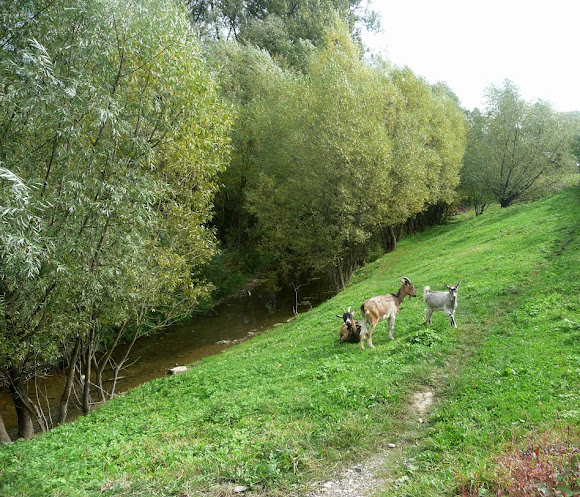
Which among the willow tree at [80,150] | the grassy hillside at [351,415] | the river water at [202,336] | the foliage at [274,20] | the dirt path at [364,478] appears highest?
the foliage at [274,20]

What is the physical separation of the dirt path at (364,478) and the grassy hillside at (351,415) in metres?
0.24

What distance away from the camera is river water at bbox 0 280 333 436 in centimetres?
2336

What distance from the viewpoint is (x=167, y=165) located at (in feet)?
58.9

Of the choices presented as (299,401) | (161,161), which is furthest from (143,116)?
(299,401)

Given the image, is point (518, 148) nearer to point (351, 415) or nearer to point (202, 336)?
point (202, 336)

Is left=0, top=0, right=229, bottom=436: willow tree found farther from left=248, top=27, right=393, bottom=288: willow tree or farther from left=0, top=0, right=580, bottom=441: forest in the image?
left=248, top=27, right=393, bottom=288: willow tree

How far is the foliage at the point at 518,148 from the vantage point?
4722 centimetres

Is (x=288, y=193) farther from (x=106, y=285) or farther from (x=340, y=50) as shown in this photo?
(x=106, y=285)

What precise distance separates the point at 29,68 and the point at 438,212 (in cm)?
6088

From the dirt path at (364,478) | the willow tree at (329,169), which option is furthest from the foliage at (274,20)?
the dirt path at (364,478)

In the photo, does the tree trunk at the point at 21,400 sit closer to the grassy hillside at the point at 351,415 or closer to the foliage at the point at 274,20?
the grassy hillside at the point at 351,415

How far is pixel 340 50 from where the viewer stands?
38031 mm

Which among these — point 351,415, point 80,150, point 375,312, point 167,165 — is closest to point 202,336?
point 167,165

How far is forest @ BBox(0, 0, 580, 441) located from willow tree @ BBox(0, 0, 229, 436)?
0.06 metres
